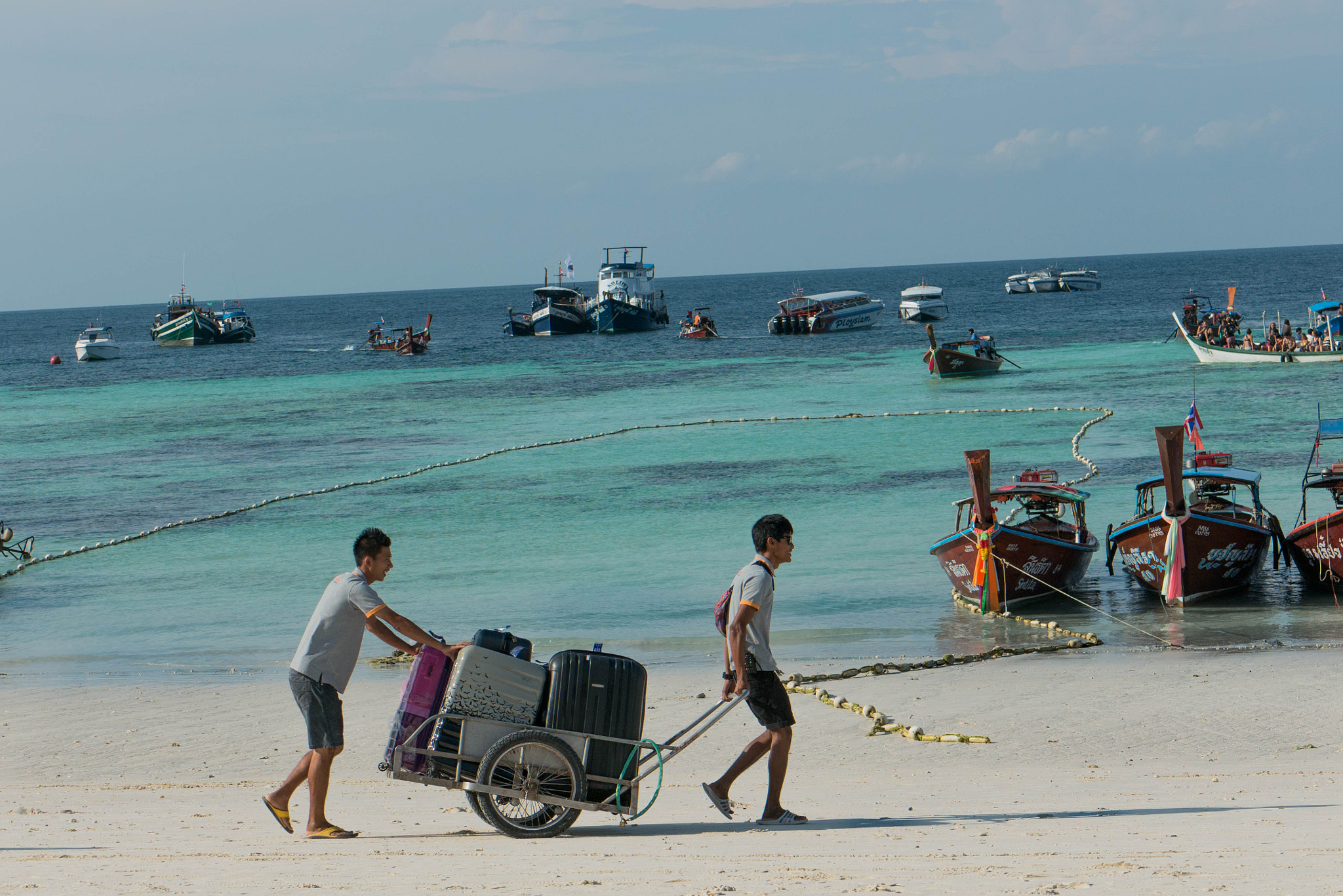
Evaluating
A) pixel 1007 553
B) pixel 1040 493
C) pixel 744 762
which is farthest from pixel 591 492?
pixel 744 762

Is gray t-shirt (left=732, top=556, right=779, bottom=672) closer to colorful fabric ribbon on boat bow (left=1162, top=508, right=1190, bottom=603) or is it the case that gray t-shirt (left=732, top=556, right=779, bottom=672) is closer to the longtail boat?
colorful fabric ribbon on boat bow (left=1162, top=508, right=1190, bottom=603)

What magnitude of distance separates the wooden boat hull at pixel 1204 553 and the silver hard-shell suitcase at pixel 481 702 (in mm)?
10405

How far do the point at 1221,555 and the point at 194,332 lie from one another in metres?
89.0

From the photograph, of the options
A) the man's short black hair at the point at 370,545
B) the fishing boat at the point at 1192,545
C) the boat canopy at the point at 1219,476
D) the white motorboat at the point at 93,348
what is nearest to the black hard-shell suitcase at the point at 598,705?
the man's short black hair at the point at 370,545

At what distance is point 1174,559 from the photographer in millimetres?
14328

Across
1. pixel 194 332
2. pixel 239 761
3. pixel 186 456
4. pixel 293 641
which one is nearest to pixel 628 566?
pixel 293 641

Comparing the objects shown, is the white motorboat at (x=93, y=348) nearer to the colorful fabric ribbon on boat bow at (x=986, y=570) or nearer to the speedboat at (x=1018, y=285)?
the colorful fabric ribbon on boat bow at (x=986, y=570)

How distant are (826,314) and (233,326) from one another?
46.8 meters

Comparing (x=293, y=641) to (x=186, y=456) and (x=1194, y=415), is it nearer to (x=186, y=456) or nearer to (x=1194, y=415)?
(x=1194, y=415)

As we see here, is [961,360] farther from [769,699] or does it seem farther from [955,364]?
[769,699]

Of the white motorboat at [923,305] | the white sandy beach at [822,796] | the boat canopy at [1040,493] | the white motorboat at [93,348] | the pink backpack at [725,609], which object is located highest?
the white motorboat at [923,305]

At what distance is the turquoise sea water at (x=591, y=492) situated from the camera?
14.7 metres

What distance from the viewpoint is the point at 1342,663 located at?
1130 centimetres

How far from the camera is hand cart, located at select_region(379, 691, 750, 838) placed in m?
6.09
